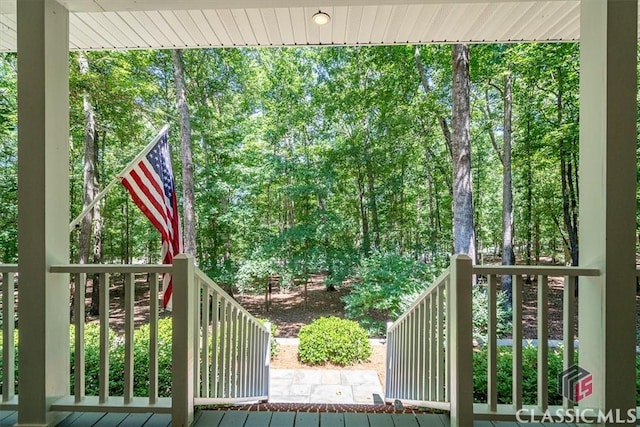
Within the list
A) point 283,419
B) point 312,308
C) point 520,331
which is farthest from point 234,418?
point 312,308

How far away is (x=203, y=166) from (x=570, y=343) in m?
9.62

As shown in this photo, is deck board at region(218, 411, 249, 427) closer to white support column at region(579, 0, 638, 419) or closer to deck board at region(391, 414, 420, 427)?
deck board at region(391, 414, 420, 427)

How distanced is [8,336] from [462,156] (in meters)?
6.93

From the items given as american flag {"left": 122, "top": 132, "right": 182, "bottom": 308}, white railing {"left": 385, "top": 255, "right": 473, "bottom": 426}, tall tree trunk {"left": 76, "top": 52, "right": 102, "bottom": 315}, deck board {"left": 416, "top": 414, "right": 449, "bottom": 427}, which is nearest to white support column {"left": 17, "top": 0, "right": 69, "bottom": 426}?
american flag {"left": 122, "top": 132, "right": 182, "bottom": 308}

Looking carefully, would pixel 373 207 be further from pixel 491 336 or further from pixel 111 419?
pixel 111 419

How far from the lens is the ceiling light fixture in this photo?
7.88ft

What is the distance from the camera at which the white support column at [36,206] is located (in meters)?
1.83

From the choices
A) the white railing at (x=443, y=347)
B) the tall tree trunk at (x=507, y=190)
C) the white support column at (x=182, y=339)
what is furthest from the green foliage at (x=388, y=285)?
the white support column at (x=182, y=339)

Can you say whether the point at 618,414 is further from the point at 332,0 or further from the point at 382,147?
the point at 382,147

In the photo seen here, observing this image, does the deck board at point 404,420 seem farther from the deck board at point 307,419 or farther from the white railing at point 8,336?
the white railing at point 8,336

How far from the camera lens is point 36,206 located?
6.04ft

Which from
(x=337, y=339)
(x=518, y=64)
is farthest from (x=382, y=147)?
(x=337, y=339)

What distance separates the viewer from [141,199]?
8.90ft

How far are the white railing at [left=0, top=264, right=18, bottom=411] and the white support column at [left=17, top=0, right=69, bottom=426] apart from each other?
16cm
